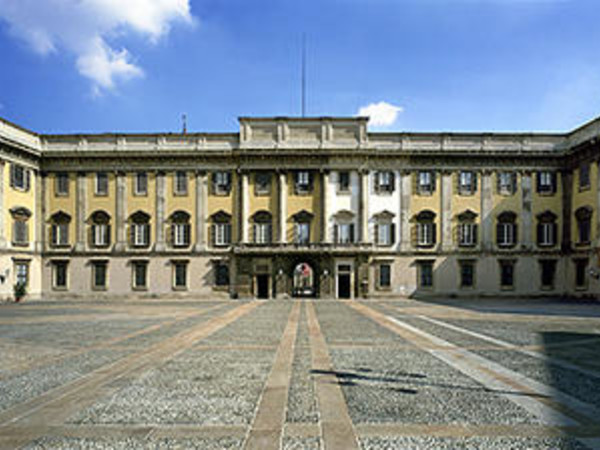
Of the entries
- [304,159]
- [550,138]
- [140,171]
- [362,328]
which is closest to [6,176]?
[140,171]

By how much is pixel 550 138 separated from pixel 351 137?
17284 millimetres

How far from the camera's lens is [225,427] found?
19.8ft

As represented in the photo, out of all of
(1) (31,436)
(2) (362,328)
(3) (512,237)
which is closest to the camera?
(1) (31,436)

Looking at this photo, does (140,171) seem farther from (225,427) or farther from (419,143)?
(225,427)

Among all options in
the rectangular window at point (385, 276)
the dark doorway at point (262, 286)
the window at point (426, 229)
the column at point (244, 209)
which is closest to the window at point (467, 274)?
the window at point (426, 229)

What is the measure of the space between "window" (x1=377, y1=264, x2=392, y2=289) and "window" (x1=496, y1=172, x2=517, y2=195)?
460 inches

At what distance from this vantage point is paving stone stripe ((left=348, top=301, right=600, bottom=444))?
6.51 meters

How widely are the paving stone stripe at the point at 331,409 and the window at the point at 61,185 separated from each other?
32.3 meters

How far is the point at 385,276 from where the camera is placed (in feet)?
113

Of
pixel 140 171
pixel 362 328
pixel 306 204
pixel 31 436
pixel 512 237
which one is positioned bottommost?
pixel 362 328

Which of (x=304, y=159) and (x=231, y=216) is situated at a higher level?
(x=304, y=159)

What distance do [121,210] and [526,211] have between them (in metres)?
34.8

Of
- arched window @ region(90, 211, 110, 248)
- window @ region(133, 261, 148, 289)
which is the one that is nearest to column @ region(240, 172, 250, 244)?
window @ region(133, 261, 148, 289)

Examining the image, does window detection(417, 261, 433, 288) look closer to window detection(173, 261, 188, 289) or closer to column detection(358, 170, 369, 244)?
column detection(358, 170, 369, 244)
